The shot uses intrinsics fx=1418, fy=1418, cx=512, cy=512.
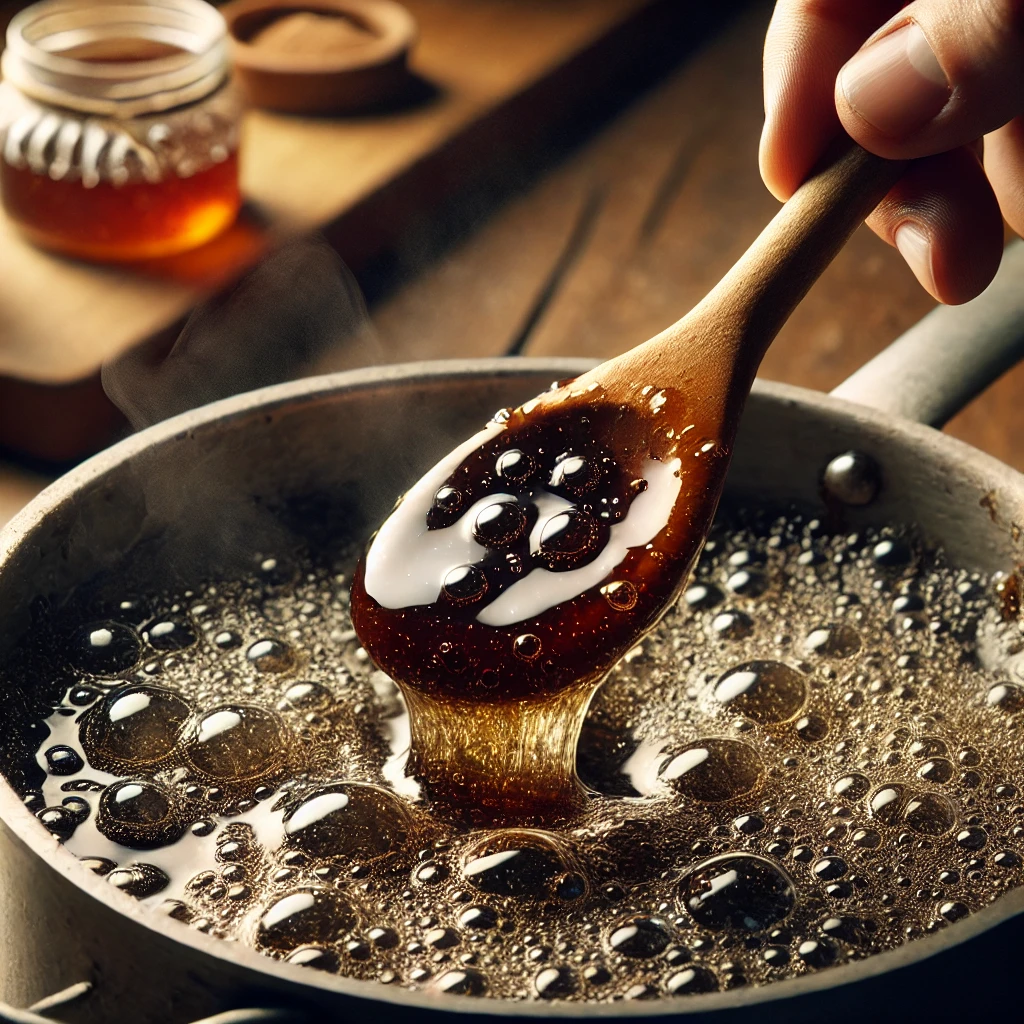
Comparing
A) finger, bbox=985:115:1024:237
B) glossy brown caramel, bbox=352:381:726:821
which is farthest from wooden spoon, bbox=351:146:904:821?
finger, bbox=985:115:1024:237

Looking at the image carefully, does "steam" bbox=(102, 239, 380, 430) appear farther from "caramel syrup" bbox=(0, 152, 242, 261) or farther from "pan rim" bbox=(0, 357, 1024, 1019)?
"pan rim" bbox=(0, 357, 1024, 1019)

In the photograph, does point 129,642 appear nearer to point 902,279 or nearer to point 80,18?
point 80,18

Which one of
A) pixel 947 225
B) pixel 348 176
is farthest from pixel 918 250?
pixel 348 176

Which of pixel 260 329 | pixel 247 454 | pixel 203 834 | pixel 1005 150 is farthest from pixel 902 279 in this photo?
pixel 203 834

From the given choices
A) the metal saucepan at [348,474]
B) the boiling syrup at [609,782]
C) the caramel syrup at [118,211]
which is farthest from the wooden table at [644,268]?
the boiling syrup at [609,782]

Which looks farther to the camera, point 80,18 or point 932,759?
point 80,18
